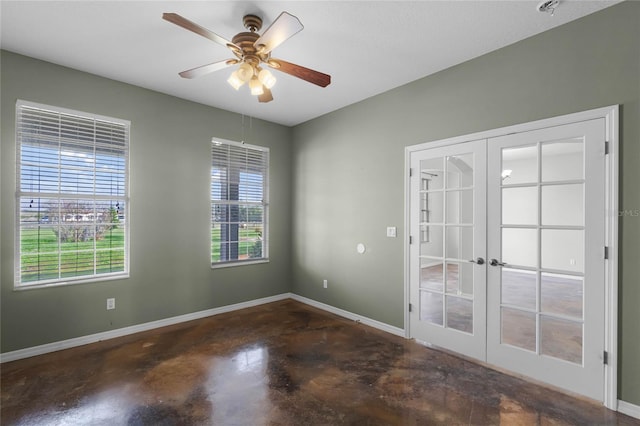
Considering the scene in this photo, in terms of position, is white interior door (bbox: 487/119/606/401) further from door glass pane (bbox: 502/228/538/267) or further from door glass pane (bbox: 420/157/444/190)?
door glass pane (bbox: 420/157/444/190)

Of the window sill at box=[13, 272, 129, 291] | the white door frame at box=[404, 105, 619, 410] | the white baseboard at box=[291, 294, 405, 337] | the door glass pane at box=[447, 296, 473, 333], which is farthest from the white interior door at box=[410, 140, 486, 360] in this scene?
the window sill at box=[13, 272, 129, 291]

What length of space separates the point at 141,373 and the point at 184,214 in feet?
6.43

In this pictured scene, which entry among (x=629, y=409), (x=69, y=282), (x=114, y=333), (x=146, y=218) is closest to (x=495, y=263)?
(x=629, y=409)

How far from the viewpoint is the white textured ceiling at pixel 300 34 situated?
2.27m

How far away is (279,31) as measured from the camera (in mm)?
1927

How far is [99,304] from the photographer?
3.38m

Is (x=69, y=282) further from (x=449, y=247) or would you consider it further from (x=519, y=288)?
(x=519, y=288)

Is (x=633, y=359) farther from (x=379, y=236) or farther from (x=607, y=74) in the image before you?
(x=379, y=236)

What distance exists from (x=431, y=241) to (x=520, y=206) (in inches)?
36.3

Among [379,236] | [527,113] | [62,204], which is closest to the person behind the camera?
[527,113]

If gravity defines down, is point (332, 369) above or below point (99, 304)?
below

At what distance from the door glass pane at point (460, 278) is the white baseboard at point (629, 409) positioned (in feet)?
3.99

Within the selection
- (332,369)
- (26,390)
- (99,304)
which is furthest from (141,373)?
(332,369)

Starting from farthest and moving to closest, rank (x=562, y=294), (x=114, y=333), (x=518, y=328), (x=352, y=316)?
(x=352, y=316), (x=114, y=333), (x=518, y=328), (x=562, y=294)
